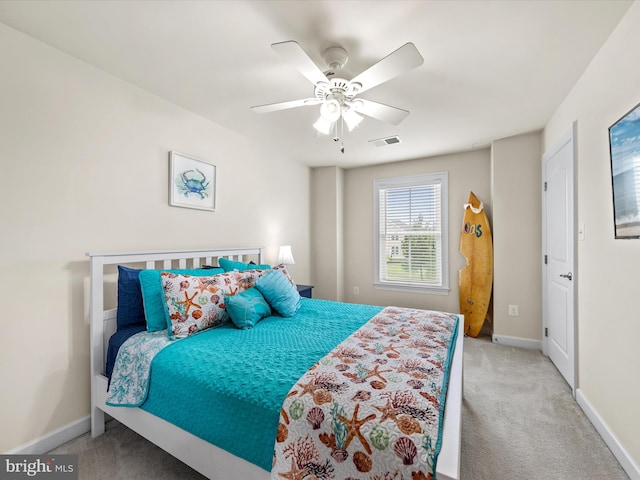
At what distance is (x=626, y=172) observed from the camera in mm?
1557

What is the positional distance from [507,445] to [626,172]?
1.73 meters

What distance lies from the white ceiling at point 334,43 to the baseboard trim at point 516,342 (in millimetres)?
2432

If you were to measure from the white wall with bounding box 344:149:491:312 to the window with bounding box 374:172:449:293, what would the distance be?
0.32 feet

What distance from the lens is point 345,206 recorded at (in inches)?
190

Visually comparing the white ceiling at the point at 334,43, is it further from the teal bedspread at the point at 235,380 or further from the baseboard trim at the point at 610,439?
the baseboard trim at the point at 610,439

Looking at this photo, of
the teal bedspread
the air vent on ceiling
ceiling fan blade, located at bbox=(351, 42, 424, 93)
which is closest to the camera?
the teal bedspread

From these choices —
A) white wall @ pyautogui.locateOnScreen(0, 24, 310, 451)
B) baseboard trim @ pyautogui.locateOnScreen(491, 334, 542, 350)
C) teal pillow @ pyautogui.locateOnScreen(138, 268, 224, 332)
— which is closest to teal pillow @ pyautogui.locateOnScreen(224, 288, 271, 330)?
teal pillow @ pyautogui.locateOnScreen(138, 268, 224, 332)

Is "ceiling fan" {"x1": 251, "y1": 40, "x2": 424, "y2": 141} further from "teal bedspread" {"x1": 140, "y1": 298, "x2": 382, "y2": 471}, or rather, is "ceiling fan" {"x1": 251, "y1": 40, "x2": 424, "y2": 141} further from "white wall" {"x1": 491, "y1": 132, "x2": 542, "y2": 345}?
"white wall" {"x1": 491, "y1": 132, "x2": 542, "y2": 345}

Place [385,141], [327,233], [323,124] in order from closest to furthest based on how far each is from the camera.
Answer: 1. [323,124]
2. [385,141]
3. [327,233]

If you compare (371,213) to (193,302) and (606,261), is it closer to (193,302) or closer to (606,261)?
(606,261)

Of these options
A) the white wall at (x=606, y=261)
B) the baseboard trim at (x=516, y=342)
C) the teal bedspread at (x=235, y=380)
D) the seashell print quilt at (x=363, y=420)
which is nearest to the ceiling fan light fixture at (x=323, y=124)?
the teal bedspread at (x=235, y=380)

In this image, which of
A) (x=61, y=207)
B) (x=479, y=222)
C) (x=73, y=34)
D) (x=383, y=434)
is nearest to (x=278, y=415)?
(x=383, y=434)

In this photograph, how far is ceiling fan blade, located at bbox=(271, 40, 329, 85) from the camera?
4.68ft

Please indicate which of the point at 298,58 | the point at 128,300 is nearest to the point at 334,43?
the point at 298,58
